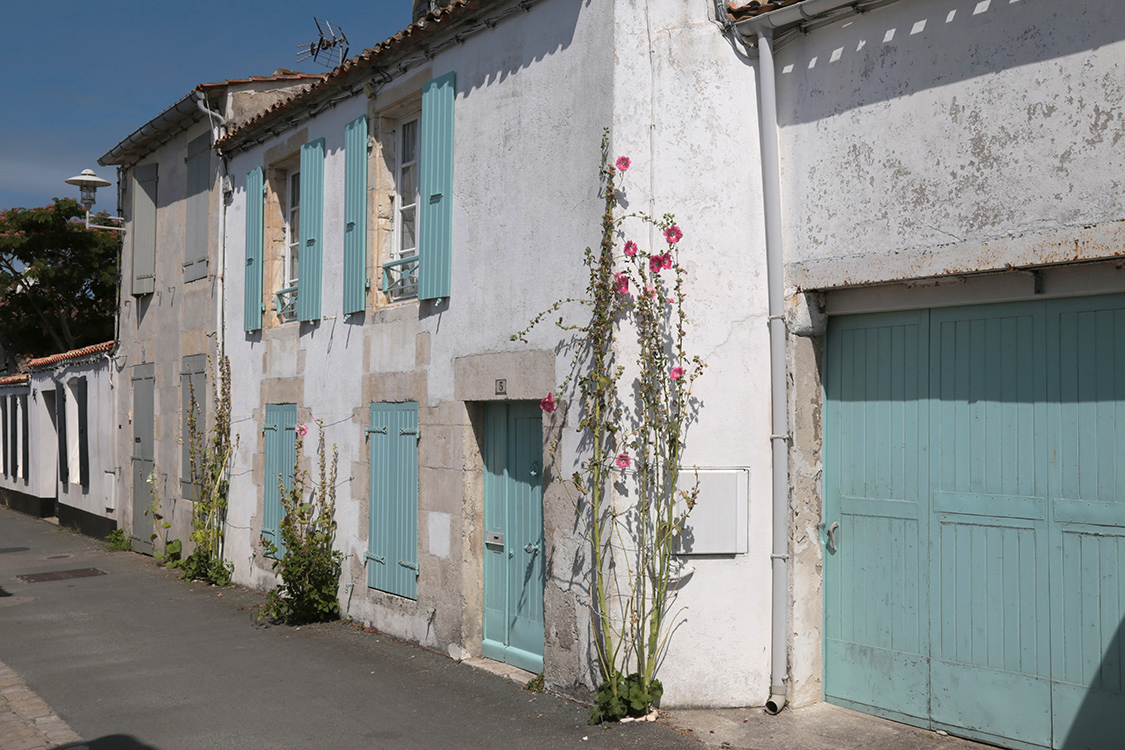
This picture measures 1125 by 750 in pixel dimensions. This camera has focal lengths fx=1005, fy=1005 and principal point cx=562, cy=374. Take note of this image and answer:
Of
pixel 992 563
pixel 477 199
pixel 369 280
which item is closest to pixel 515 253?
pixel 477 199

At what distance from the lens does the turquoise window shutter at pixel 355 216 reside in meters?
8.17

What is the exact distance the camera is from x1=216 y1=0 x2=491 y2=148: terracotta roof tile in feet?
22.5

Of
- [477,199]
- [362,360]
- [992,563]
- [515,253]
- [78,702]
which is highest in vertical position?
[477,199]

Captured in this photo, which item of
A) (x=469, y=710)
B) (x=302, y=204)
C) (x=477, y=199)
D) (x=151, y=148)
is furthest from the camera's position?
(x=151, y=148)

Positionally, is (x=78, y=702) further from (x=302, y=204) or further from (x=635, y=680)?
(x=302, y=204)

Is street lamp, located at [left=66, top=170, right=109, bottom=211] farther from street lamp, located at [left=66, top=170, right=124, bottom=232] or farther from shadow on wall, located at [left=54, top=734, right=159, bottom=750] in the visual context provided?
shadow on wall, located at [left=54, top=734, right=159, bottom=750]

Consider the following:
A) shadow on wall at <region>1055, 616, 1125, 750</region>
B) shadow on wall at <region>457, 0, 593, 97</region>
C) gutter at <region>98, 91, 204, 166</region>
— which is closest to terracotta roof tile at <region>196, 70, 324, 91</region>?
gutter at <region>98, 91, 204, 166</region>

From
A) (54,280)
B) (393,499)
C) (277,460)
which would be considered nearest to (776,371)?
(393,499)

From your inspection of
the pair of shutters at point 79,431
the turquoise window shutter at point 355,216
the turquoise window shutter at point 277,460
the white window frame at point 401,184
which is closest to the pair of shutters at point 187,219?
the turquoise window shutter at point 277,460

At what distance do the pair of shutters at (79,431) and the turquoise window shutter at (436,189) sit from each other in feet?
33.5

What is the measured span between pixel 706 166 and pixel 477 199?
183cm

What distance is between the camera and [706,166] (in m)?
5.70

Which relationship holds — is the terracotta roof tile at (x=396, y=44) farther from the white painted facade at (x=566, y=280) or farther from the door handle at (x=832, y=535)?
the door handle at (x=832, y=535)

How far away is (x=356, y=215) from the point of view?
27.1ft
